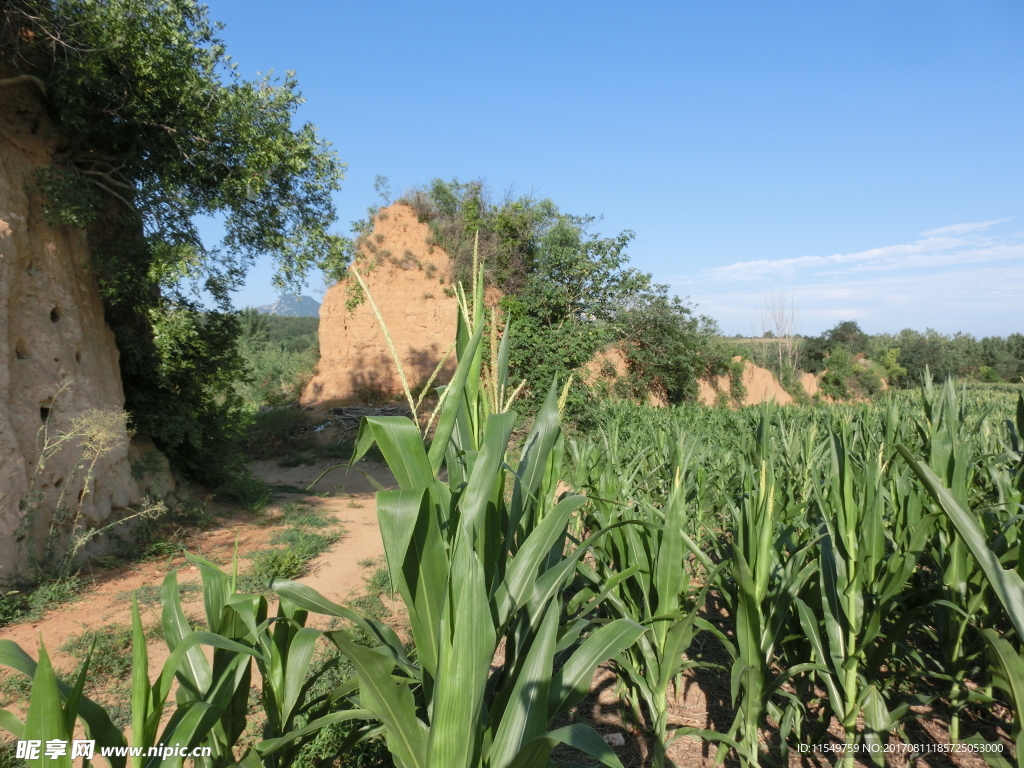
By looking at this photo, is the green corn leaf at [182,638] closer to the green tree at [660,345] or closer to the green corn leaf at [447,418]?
the green corn leaf at [447,418]

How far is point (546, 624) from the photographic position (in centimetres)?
143

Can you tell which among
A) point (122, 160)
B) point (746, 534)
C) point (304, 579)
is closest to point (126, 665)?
point (304, 579)

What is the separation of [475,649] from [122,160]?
243 inches

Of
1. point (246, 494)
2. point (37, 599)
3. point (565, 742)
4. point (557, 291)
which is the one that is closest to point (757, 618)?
point (565, 742)

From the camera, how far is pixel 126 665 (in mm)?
3254

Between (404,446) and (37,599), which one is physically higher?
(404,446)

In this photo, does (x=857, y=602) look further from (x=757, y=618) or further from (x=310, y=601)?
(x=310, y=601)

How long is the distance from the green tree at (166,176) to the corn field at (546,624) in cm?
429

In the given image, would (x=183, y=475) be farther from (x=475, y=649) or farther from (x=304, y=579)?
(x=475, y=649)

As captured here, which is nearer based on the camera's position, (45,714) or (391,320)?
(45,714)

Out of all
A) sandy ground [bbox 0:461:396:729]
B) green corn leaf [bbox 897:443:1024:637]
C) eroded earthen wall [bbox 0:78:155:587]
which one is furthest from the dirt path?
green corn leaf [bbox 897:443:1024:637]

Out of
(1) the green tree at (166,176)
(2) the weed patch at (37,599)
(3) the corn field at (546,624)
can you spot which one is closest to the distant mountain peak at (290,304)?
(1) the green tree at (166,176)

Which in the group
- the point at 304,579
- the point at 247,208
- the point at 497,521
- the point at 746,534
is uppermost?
the point at 247,208

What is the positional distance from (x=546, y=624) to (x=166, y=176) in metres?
5.65
